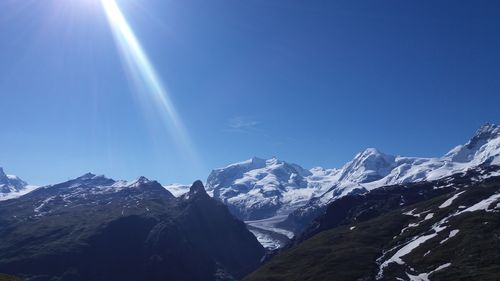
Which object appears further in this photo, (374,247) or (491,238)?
(374,247)

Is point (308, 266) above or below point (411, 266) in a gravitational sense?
above

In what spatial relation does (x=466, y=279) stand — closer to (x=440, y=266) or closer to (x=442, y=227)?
(x=440, y=266)

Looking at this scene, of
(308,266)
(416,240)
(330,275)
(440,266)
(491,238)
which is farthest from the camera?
(308,266)

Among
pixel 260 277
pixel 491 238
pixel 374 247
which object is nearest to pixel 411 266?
pixel 491 238

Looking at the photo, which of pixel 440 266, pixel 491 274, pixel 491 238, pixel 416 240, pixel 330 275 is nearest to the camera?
pixel 491 274

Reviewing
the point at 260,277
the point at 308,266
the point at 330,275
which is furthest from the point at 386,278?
the point at 260,277

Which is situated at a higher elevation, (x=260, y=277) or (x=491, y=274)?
(x=260, y=277)

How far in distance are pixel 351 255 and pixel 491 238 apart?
5067cm

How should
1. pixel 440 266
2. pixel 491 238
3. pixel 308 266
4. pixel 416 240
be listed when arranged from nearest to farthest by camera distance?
pixel 440 266 < pixel 491 238 < pixel 416 240 < pixel 308 266

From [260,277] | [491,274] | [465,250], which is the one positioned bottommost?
[491,274]

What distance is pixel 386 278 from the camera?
149 meters

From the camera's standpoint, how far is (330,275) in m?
171

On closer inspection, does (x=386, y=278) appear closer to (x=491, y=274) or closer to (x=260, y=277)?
(x=491, y=274)

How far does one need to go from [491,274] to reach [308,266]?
8286 cm
